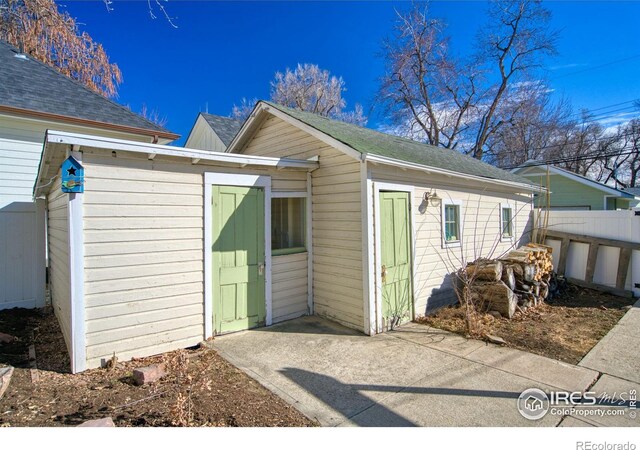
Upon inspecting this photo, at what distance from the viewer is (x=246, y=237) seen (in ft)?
17.2

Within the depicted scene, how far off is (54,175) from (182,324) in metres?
3.30

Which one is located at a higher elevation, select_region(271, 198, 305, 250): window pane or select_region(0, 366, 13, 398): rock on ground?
select_region(271, 198, 305, 250): window pane

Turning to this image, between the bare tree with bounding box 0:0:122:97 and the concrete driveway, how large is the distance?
12.7 metres

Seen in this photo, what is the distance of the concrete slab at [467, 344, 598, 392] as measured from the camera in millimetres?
3590

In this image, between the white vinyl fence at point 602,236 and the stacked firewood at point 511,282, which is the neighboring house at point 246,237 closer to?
the stacked firewood at point 511,282

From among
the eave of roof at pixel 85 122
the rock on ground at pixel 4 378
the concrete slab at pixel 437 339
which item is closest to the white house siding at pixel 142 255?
the rock on ground at pixel 4 378

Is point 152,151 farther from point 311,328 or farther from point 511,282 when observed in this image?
point 511,282

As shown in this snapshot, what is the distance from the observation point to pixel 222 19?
741cm

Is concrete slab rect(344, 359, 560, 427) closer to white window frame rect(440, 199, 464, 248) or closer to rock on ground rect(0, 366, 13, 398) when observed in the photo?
white window frame rect(440, 199, 464, 248)

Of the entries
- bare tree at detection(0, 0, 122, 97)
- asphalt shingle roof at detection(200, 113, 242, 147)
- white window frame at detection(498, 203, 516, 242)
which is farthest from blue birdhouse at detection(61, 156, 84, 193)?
bare tree at detection(0, 0, 122, 97)

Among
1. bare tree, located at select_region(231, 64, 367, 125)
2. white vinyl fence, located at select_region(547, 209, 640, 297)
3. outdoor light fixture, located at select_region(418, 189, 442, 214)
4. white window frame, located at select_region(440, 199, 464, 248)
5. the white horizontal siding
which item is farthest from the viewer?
bare tree, located at select_region(231, 64, 367, 125)

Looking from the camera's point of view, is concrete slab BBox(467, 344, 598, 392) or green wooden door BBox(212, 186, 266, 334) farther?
green wooden door BBox(212, 186, 266, 334)

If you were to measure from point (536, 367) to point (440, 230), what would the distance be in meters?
3.20
